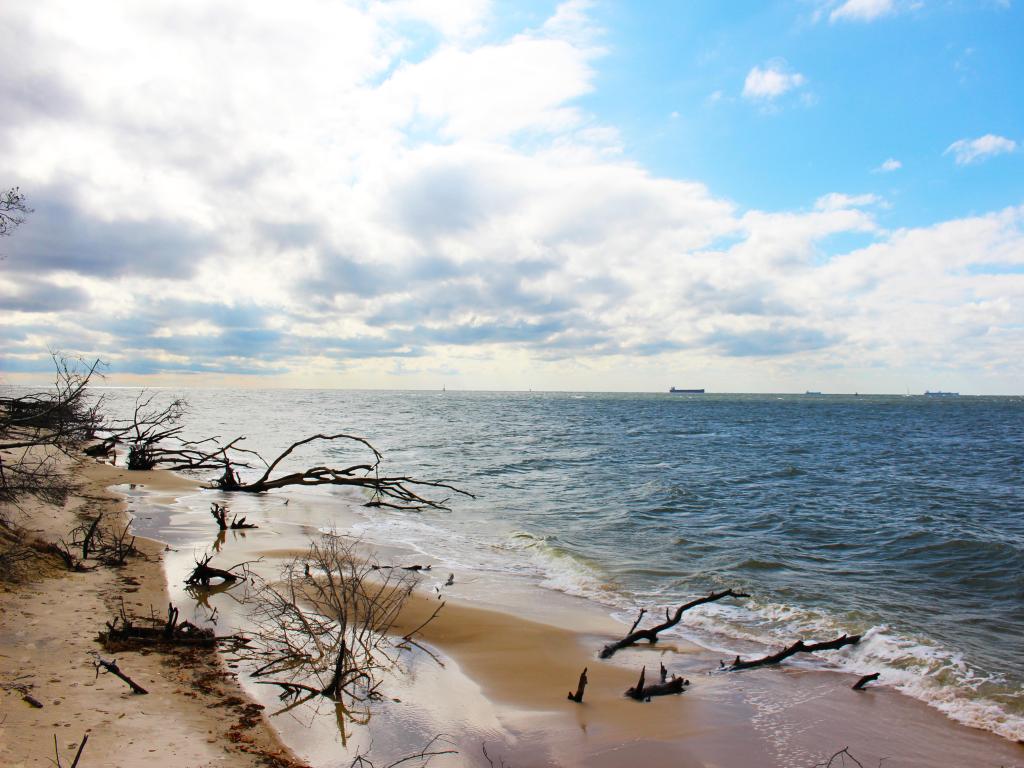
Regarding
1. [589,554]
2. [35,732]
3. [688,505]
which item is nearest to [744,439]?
[688,505]

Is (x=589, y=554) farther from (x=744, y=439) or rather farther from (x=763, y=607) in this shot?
(x=744, y=439)

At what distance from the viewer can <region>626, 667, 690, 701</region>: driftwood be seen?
626cm

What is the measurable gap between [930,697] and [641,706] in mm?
3485

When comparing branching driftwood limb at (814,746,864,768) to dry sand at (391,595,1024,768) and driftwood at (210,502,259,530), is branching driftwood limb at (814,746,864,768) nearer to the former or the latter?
dry sand at (391,595,1024,768)

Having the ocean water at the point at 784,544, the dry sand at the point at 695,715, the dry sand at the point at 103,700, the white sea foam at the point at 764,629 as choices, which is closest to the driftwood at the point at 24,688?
the dry sand at the point at 103,700

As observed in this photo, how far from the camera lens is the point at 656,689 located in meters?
6.35

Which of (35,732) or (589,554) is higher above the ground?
(35,732)

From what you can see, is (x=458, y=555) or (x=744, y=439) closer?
(x=458, y=555)

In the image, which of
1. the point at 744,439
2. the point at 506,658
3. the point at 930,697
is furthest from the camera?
the point at 744,439

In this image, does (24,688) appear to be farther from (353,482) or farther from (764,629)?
(353,482)

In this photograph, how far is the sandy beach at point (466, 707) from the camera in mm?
4477

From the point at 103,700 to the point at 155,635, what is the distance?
159 cm

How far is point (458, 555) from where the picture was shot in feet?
41.8

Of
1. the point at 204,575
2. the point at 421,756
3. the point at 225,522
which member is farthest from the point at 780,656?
the point at 225,522
